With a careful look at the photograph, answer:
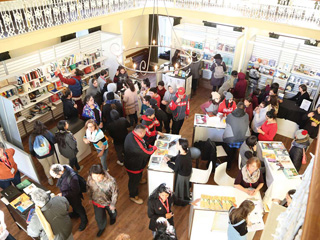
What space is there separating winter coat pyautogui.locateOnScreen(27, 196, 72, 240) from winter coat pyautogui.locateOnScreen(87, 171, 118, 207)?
448 mm

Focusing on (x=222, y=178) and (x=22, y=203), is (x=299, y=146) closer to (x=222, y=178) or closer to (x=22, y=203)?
(x=222, y=178)

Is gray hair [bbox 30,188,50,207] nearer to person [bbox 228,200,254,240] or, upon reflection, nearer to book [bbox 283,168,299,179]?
person [bbox 228,200,254,240]

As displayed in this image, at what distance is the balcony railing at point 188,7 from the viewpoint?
6742 mm

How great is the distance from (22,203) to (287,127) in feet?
21.6

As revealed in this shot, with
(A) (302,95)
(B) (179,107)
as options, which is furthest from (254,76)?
(B) (179,107)

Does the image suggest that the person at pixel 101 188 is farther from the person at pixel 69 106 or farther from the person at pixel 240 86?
the person at pixel 240 86

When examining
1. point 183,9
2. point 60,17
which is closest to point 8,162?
point 60,17

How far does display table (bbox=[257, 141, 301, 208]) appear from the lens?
189 inches


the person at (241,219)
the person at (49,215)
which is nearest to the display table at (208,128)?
the person at (241,219)

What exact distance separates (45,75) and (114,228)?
4969mm

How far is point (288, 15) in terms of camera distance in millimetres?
7883

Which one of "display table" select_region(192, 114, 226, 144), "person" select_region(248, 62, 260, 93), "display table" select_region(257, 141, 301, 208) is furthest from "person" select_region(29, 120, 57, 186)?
"person" select_region(248, 62, 260, 93)

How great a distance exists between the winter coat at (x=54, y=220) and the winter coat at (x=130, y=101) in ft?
11.5

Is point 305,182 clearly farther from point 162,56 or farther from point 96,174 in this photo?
point 162,56
